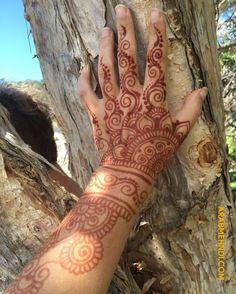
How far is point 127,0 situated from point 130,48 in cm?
16

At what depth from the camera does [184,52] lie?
133 centimetres

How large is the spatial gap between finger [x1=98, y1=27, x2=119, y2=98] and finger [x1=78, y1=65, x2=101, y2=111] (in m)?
0.06

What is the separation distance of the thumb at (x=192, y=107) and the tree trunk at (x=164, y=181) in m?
0.03

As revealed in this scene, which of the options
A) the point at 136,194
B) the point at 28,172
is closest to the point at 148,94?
the point at 136,194

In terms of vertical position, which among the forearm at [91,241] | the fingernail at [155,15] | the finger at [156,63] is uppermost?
the fingernail at [155,15]

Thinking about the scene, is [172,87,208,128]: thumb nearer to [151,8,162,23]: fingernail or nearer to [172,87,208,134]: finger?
[172,87,208,134]: finger

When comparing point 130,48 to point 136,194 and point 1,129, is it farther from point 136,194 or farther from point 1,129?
point 1,129

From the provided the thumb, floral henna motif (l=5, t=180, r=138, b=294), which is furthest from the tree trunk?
floral henna motif (l=5, t=180, r=138, b=294)

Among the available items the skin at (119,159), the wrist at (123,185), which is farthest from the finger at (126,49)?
the wrist at (123,185)

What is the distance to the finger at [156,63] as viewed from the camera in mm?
1238

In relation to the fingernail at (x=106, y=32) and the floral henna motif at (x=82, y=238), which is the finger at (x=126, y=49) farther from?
the floral henna motif at (x=82, y=238)

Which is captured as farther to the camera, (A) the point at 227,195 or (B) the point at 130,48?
(A) the point at 227,195

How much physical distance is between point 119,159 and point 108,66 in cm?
30

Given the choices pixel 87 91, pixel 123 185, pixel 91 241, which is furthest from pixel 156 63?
pixel 91 241
